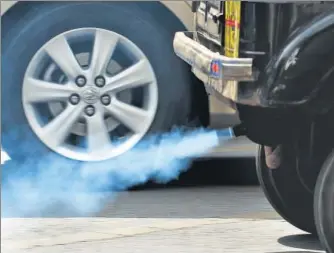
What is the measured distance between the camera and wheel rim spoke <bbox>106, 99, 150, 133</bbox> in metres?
7.76

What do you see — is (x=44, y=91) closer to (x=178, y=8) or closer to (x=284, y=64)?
(x=178, y=8)

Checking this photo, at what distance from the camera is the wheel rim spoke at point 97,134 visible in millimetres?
7742

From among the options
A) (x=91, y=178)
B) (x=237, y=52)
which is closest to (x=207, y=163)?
(x=91, y=178)

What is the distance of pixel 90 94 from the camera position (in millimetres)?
7703

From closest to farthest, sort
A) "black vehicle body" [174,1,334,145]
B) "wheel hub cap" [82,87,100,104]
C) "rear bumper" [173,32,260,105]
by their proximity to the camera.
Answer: "black vehicle body" [174,1,334,145] → "rear bumper" [173,32,260,105] → "wheel hub cap" [82,87,100,104]

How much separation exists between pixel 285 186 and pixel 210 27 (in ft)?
3.21

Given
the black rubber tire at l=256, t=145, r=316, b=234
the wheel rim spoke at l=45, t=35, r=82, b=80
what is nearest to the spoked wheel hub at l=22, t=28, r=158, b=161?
the wheel rim spoke at l=45, t=35, r=82, b=80

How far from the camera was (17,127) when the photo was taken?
790cm

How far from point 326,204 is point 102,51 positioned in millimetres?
2872

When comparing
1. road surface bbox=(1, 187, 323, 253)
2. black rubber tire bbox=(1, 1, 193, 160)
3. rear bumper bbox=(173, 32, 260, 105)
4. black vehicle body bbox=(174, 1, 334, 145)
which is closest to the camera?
black vehicle body bbox=(174, 1, 334, 145)

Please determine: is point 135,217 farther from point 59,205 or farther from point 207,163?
point 207,163

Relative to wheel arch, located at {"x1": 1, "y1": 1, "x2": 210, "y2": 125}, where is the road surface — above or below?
below

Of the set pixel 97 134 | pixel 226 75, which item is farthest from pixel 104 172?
pixel 226 75

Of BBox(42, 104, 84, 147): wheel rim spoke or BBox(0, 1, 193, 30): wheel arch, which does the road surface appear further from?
BBox(0, 1, 193, 30): wheel arch
